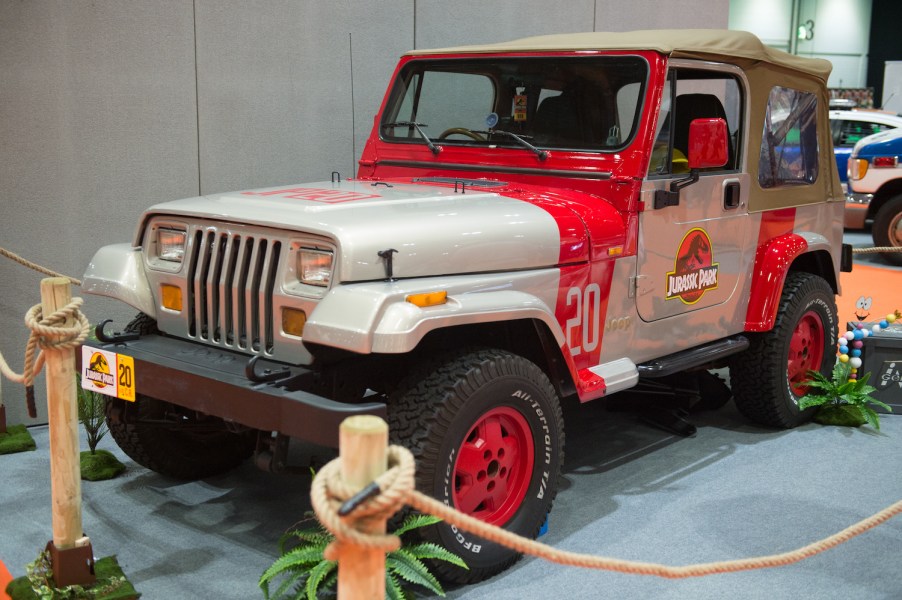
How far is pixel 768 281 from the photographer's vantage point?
499 cm

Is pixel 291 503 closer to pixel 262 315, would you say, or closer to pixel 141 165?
pixel 262 315

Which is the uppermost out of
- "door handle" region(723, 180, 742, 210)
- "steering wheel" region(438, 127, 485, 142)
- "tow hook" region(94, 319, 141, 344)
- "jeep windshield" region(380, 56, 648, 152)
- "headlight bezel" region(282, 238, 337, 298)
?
"jeep windshield" region(380, 56, 648, 152)

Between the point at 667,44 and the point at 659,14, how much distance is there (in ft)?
13.9

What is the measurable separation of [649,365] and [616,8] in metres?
4.39

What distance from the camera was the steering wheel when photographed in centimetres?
461

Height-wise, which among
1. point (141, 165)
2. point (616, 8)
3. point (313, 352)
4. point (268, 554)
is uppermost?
point (616, 8)

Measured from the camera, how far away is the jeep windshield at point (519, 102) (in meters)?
4.34

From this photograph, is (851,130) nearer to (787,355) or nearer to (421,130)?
(787,355)

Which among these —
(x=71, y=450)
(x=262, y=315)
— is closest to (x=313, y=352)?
(x=262, y=315)

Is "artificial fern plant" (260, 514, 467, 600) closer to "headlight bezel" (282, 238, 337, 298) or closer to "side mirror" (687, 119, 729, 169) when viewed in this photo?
"headlight bezel" (282, 238, 337, 298)

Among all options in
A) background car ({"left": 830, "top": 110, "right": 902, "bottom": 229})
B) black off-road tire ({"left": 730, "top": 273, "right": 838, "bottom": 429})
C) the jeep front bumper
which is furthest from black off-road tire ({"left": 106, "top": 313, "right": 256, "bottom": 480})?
background car ({"left": 830, "top": 110, "right": 902, "bottom": 229})

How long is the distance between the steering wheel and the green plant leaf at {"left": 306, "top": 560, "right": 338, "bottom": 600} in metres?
2.11

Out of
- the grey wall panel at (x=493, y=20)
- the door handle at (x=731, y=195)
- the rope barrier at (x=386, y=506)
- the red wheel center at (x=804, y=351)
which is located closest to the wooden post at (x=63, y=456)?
the rope barrier at (x=386, y=506)

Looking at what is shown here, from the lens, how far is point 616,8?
26.0ft
